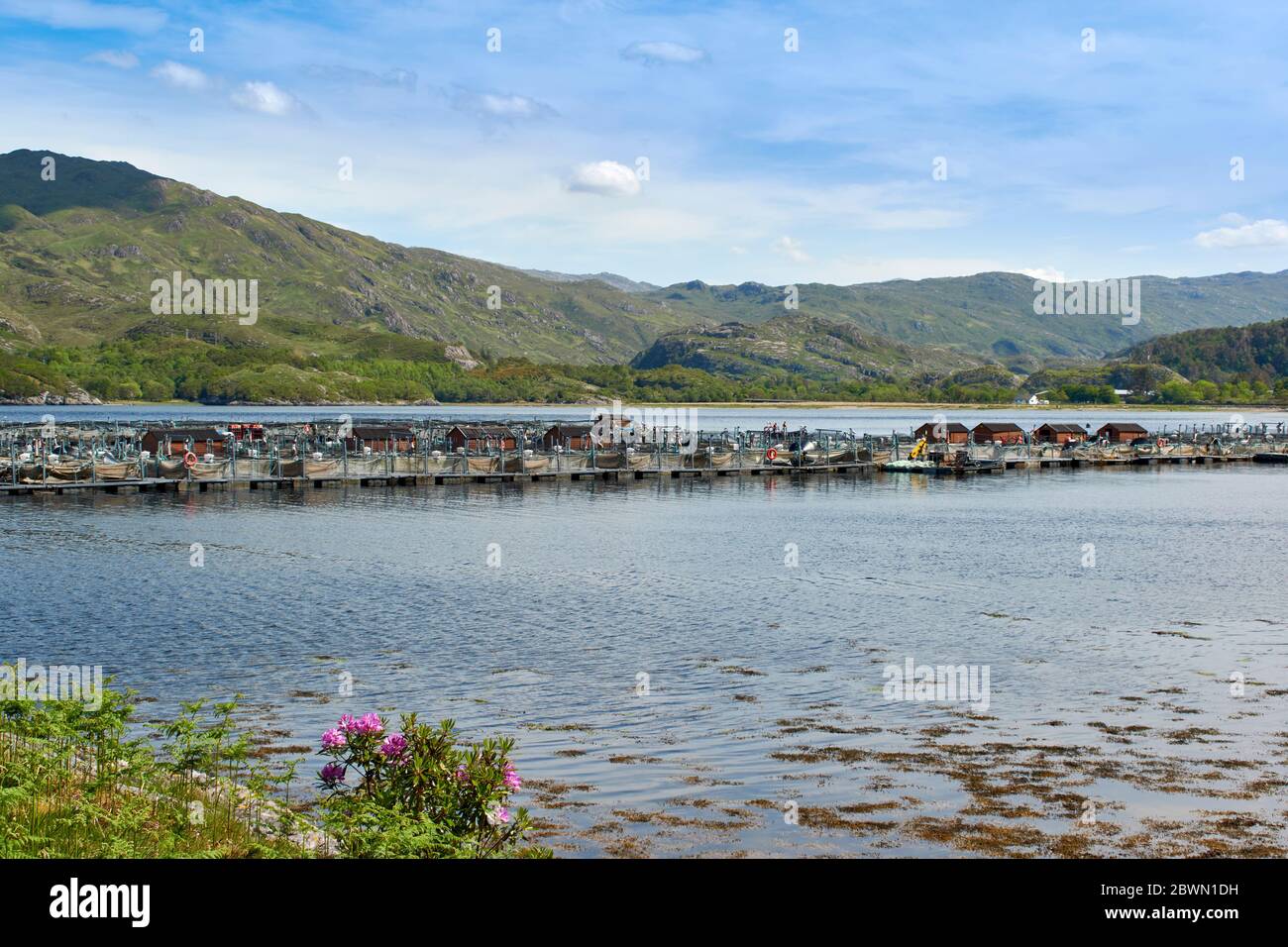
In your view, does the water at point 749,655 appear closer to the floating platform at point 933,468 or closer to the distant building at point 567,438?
the distant building at point 567,438

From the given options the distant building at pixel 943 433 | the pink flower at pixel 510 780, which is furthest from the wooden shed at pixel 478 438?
the pink flower at pixel 510 780

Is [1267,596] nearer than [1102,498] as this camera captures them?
Yes

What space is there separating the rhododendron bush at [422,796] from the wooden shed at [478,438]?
8426cm

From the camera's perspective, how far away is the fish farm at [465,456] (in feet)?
260

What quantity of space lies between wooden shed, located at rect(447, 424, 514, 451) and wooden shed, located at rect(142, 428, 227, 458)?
18.4 meters

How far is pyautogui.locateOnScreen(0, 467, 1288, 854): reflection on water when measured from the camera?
15828 mm

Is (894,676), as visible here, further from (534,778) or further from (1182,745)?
(534,778)

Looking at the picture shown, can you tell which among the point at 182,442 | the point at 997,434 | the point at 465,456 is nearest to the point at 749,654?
the point at 465,456

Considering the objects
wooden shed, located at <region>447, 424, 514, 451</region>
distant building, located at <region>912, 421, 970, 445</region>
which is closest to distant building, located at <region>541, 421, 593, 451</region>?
wooden shed, located at <region>447, 424, 514, 451</region>

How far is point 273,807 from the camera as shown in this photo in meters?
13.7

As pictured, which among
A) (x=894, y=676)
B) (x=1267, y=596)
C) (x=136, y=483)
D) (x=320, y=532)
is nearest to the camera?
(x=894, y=676)

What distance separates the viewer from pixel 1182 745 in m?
19.1
